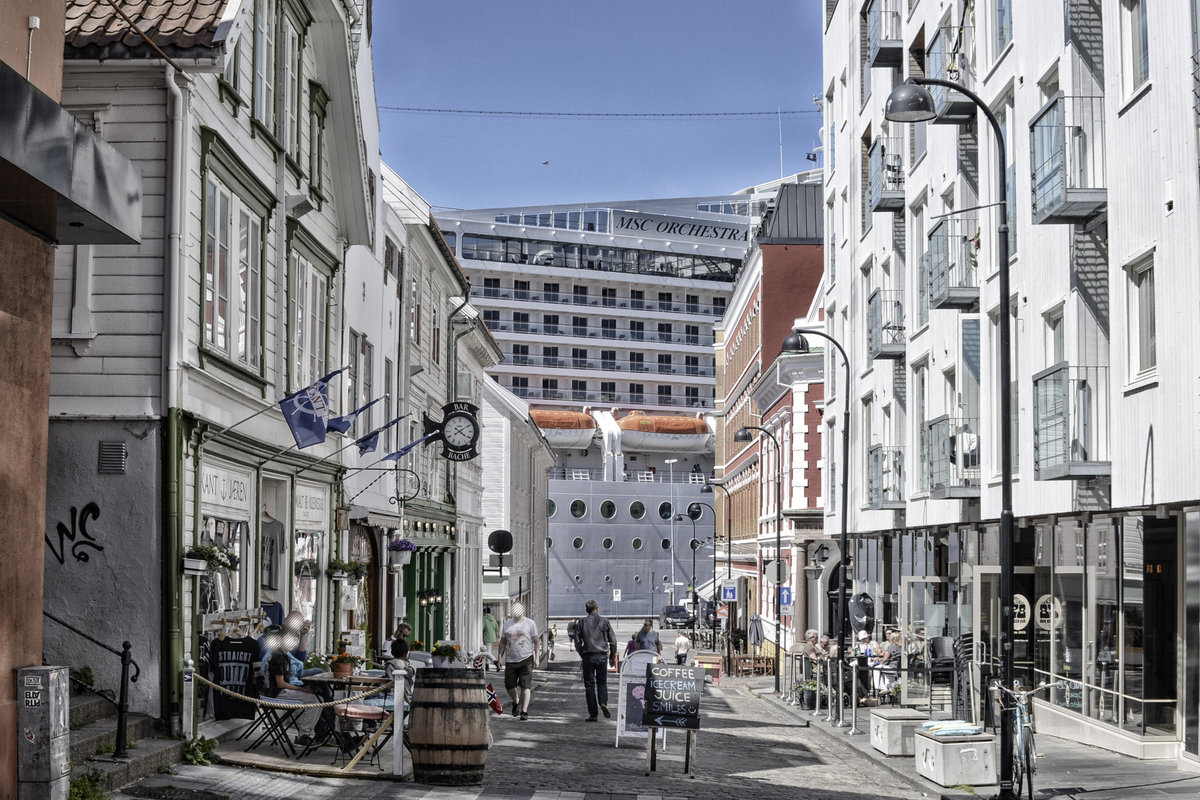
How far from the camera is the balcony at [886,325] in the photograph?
31172 millimetres

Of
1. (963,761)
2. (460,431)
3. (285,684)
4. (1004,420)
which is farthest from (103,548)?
(460,431)

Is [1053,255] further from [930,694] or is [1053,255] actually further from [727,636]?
[727,636]

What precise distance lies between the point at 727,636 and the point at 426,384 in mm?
20243

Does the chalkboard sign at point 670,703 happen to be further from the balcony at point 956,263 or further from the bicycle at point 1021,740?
the balcony at point 956,263

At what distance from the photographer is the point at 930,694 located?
24.5 metres

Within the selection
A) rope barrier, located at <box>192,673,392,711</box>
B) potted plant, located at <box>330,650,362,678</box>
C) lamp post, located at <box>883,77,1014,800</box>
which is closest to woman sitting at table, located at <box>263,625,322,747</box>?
potted plant, located at <box>330,650,362,678</box>

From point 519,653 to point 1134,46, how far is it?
1133cm

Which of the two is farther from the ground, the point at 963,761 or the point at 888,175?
the point at 888,175

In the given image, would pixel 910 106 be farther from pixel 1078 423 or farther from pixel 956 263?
pixel 956 263

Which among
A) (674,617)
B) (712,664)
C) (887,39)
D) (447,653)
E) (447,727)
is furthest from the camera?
(674,617)

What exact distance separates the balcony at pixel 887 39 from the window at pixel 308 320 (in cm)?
1485

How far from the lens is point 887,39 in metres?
32.0

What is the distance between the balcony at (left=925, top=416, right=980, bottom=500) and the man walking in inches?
268

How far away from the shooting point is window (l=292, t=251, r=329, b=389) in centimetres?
2038
